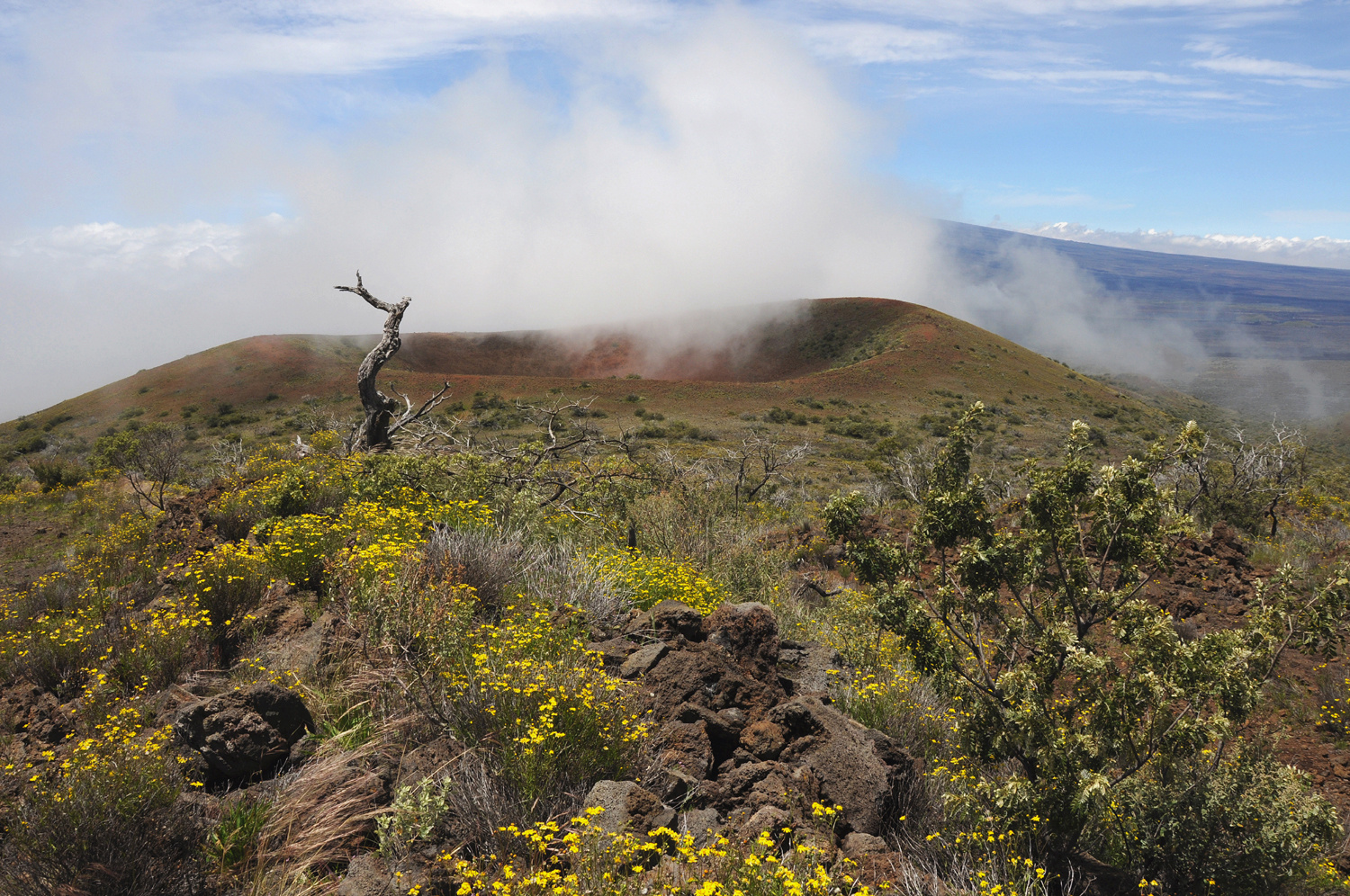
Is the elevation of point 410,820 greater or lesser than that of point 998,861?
greater

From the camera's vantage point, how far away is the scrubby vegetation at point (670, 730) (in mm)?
2789

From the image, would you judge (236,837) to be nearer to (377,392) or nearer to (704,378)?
(377,392)

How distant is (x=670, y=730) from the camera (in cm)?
380

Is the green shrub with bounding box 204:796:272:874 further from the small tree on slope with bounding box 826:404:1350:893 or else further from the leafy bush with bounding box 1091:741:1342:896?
the leafy bush with bounding box 1091:741:1342:896

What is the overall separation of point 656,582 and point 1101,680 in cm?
354

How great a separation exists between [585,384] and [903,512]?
29.3 metres

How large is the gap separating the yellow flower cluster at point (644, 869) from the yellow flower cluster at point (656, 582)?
10.1 ft

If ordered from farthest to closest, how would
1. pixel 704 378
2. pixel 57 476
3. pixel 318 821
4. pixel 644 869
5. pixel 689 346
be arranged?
pixel 689 346 → pixel 704 378 → pixel 57 476 → pixel 318 821 → pixel 644 869

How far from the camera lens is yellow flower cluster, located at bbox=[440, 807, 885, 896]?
242 cm

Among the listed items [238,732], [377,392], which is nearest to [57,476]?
[377,392]

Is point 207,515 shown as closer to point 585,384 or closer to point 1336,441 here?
point 585,384

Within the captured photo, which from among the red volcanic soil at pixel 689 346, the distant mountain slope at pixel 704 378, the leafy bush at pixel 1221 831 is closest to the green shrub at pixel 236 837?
the leafy bush at pixel 1221 831

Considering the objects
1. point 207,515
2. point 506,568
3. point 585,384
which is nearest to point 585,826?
point 506,568

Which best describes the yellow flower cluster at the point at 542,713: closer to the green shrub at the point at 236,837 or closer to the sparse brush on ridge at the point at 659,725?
the sparse brush on ridge at the point at 659,725
